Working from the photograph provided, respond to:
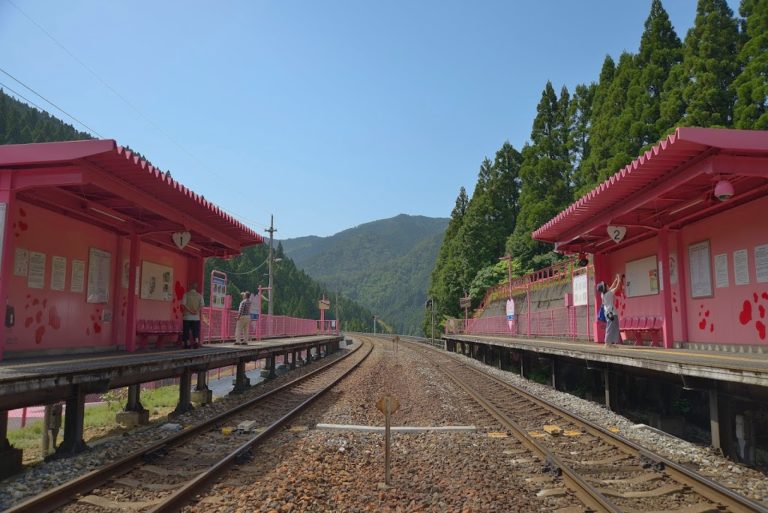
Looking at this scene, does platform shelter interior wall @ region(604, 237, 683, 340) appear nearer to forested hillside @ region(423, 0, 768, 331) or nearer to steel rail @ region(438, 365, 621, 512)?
steel rail @ region(438, 365, 621, 512)

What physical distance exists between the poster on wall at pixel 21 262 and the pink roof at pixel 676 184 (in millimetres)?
10061

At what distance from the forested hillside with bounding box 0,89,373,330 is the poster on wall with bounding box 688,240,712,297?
43.5m

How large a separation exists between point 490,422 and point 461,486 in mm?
3712

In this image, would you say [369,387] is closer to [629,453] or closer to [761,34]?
[629,453]

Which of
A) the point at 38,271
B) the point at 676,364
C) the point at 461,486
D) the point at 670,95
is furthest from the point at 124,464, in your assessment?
the point at 670,95

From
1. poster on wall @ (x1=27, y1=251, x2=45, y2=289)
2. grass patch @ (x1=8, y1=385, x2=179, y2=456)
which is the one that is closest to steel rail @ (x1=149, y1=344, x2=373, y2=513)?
grass patch @ (x1=8, y1=385, x2=179, y2=456)

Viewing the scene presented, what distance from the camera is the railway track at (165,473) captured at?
4.73 m

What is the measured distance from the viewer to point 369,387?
1362cm

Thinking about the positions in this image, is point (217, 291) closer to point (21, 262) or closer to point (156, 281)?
point (156, 281)

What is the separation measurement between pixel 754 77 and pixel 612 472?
22.0 m

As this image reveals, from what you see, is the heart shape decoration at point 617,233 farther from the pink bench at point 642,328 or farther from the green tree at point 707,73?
the green tree at point 707,73

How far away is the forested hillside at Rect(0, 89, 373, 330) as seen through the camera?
210ft

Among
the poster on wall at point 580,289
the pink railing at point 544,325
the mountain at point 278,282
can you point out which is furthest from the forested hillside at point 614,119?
the mountain at point 278,282

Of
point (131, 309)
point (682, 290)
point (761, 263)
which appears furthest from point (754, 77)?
point (131, 309)
